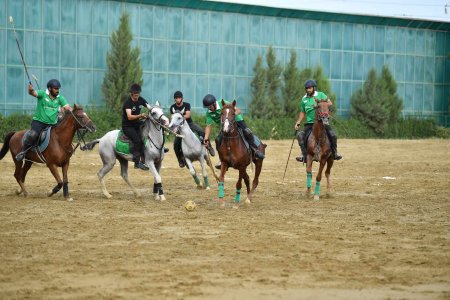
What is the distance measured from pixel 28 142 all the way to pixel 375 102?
34.7m

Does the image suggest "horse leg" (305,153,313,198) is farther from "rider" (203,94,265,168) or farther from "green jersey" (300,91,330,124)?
"rider" (203,94,265,168)

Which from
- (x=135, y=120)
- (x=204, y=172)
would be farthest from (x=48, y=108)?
(x=204, y=172)

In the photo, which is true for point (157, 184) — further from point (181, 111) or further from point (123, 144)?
point (181, 111)

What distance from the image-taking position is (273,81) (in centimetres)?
4950

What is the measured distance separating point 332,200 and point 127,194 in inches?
179

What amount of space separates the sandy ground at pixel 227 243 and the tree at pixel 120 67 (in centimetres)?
1865

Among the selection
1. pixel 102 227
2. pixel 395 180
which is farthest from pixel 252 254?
pixel 395 180

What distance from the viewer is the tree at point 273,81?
162 ft

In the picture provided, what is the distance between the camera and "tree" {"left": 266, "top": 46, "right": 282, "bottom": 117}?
162 ft

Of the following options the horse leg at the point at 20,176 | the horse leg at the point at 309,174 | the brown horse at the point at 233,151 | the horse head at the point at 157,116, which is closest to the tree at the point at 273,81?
the horse leg at the point at 309,174

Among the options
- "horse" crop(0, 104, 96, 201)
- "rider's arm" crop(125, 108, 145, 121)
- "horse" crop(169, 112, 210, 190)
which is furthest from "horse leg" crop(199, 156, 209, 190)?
"horse" crop(0, 104, 96, 201)

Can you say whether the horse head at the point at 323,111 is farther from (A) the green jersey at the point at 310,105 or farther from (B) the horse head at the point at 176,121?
(B) the horse head at the point at 176,121

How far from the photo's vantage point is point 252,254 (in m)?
13.1

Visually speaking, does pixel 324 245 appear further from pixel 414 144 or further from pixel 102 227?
pixel 414 144
